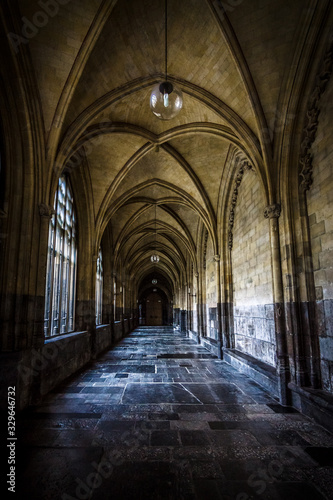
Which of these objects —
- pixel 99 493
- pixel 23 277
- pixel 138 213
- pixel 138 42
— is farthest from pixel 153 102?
pixel 138 213

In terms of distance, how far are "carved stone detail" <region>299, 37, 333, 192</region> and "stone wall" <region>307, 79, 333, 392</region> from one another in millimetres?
107

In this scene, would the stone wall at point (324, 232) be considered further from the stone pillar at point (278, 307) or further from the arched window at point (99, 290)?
the arched window at point (99, 290)

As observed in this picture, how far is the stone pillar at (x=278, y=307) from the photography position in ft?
16.6

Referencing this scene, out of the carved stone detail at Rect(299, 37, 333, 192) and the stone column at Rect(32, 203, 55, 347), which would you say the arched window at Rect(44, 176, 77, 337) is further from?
the carved stone detail at Rect(299, 37, 333, 192)

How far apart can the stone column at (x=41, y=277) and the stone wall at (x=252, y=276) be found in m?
4.96

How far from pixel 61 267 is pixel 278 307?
18.8 feet

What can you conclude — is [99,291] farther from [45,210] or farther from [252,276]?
[45,210]

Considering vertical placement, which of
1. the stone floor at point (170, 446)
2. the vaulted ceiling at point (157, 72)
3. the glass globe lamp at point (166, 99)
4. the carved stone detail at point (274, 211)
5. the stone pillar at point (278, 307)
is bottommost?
the stone floor at point (170, 446)

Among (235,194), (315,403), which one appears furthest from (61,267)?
(315,403)

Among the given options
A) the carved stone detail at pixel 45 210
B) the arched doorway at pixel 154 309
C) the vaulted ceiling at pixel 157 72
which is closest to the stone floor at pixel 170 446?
the carved stone detail at pixel 45 210

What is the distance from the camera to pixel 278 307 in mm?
5449

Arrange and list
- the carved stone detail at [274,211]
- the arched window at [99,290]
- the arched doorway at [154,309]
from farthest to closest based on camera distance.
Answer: the arched doorway at [154,309] < the arched window at [99,290] < the carved stone detail at [274,211]

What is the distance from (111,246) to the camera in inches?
571

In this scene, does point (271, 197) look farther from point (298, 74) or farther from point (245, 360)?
point (245, 360)
